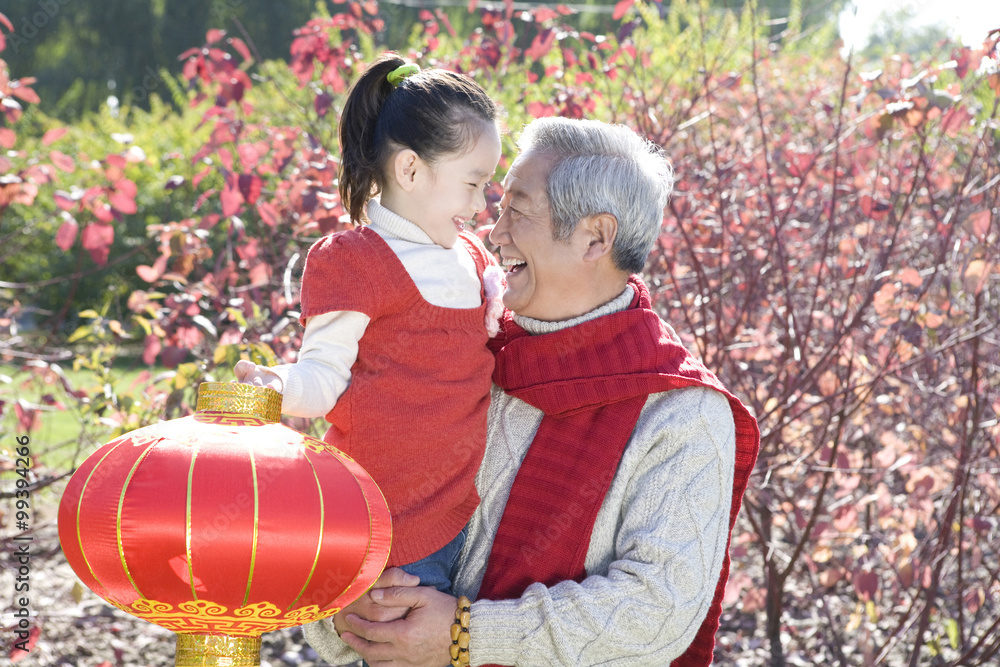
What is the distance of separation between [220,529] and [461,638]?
25.4 inches

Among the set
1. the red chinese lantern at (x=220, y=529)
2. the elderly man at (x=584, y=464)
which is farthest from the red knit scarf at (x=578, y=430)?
the red chinese lantern at (x=220, y=529)

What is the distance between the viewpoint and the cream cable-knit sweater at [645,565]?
1.64 meters

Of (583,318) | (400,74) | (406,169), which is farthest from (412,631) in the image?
(400,74)

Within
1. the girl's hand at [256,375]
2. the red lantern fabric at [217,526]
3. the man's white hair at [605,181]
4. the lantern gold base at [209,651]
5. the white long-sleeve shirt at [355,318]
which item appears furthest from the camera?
the man's white hair at [605,181]

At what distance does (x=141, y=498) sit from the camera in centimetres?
117

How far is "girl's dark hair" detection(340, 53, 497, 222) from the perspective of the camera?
1.76m

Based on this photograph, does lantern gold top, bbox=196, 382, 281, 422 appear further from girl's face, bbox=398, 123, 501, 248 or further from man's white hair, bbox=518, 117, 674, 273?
man's white hair, bbox=518, 117, 674, 273

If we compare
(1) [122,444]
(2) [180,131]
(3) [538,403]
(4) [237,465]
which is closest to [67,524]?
(1) [122,444]

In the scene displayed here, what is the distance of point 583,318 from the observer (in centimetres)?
193

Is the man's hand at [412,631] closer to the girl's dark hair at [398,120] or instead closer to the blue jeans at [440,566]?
the blue jeans at [440,566]

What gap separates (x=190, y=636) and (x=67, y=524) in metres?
0.22

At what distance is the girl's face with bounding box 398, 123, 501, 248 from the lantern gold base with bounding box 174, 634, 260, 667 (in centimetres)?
81

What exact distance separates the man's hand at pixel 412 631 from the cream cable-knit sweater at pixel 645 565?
55 mm

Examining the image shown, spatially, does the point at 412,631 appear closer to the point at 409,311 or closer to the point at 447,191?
the point at 409,311
